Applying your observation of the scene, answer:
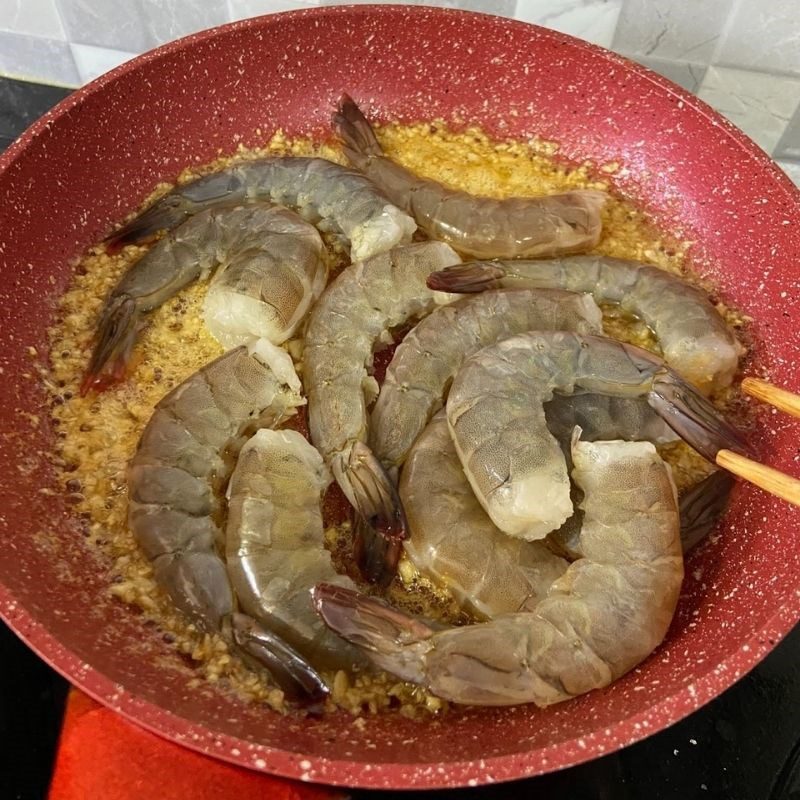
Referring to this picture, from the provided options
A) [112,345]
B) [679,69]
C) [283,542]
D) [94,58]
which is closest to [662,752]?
[283,542]

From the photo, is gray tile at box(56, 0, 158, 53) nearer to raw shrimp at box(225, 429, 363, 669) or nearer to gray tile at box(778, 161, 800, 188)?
raw shrimp at box(225, 429, 363, 669)

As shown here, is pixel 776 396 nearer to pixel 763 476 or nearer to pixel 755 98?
pixel 763 476

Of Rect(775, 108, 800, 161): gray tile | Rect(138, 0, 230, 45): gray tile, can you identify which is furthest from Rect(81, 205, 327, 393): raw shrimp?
Rect(775, 108, 800, 161): gray tile

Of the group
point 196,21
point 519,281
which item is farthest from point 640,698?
point 196,21

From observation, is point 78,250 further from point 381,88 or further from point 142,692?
point 142,692

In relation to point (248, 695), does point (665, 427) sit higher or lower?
higher

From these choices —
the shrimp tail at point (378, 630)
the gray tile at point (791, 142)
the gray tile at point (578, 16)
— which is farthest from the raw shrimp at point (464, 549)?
the gray tile at point (791, 142)

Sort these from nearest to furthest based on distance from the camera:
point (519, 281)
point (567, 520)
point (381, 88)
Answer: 1. point (567, 520)
2. point (519, 281)
3. point (381, 88)
